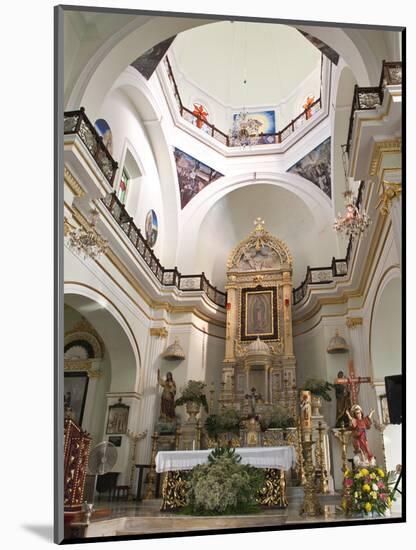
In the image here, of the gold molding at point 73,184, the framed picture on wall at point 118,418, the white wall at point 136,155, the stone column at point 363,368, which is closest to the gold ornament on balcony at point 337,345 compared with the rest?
the stone column at point 363,368

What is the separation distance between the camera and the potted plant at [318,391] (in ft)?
28.5

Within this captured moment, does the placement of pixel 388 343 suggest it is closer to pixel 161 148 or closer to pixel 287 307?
pixel 287 307

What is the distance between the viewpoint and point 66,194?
5.28 meters

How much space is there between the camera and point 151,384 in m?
9.12

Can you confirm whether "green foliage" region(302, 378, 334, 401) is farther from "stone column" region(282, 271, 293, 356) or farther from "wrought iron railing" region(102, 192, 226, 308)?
"wrought iron railing" region(102, 192, 226, 308)

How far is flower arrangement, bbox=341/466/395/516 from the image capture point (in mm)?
5227

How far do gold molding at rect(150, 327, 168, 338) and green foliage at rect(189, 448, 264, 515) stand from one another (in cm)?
356

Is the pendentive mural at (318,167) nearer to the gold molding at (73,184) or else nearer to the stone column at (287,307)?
the stone column at (287,307)

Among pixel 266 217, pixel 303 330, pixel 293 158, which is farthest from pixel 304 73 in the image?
pixel 303 330

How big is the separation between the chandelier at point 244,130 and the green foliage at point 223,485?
22.3 ft

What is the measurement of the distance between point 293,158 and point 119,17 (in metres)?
5.94

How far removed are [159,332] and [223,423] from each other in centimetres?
217

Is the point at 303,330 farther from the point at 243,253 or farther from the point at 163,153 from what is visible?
the point at 163,153

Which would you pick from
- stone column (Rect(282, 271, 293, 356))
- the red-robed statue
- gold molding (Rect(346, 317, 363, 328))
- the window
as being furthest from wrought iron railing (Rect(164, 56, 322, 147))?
the red-robed statue
